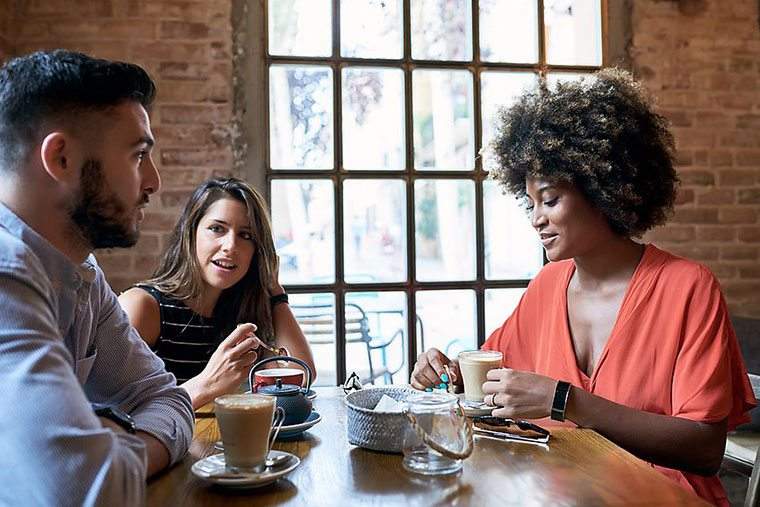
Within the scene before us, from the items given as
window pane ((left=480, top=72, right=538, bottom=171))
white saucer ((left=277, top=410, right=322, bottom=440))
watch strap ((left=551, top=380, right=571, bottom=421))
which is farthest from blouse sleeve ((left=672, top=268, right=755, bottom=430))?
window pane ((left=480, top=72, right=538, bottom=171))

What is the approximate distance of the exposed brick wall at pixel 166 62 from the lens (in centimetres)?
302

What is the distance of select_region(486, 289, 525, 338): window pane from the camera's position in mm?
3445

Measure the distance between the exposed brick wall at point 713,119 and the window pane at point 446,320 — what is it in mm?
953

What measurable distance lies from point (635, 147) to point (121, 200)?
1310 millimetres

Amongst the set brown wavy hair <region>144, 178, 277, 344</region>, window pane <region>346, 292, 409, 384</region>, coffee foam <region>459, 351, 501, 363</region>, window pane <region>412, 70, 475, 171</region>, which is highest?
window pane <region>412, 70, 475, 171</region>

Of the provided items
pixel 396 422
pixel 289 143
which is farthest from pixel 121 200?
pixel 289 143

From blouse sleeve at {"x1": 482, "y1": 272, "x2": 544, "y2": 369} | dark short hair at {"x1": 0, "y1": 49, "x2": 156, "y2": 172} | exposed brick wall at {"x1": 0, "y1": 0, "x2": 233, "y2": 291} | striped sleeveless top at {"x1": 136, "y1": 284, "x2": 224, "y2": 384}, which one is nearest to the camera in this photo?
dark short hair at {"x1": 0, "y1": 49, "x2": 156, "y2": 172}

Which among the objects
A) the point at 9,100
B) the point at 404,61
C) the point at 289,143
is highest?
the point at 404,61

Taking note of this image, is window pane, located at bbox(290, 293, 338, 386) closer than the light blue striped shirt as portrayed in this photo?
No

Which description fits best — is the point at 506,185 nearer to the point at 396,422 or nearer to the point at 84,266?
the point at 396,422

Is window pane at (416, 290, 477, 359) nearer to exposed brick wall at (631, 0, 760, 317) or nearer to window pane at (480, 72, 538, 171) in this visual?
window pane at (480, 72, 538, 171)

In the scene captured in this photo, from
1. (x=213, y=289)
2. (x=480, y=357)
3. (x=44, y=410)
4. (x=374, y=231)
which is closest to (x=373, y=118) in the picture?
(x=374, y=231)

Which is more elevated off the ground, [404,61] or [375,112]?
[404,61]

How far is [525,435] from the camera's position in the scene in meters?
1.39
